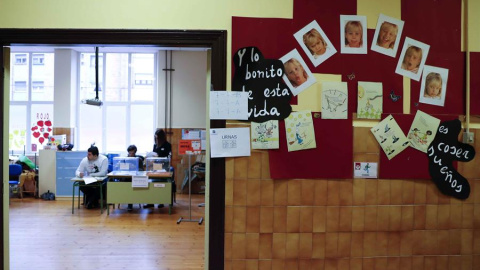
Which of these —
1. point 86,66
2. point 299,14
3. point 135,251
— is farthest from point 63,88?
point 299,14

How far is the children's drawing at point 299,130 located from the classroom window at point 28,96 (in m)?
8.06

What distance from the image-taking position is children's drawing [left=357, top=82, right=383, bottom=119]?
104 inches

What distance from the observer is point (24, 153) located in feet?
28.3

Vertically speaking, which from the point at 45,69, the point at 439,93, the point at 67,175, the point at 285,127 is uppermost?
the point at 45,69

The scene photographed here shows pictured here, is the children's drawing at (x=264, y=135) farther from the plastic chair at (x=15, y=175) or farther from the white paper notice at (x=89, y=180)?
the plastic chair at (x=15, y=175)

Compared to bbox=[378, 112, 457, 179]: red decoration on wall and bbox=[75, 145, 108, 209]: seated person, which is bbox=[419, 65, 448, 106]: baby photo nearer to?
bbox=[378, 112, 457, 179]: red decoration on wall

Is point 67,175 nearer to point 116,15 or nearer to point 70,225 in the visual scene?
point 70,225

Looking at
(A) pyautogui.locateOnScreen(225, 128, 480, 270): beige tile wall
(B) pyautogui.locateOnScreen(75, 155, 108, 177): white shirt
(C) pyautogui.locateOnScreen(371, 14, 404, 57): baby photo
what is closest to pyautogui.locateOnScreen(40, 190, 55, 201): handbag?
(B) pyautogui.locateOnScreen(75, 155, 108, 177): white shirt

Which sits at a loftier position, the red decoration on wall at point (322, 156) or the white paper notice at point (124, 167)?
the red decoration on wall at point (322, 156)

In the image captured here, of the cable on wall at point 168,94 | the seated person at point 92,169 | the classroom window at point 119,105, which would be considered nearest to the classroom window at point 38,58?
the classroom window at point 119,105

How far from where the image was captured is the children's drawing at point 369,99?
2650mm

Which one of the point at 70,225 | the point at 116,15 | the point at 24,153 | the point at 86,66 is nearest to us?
the point at 116,15

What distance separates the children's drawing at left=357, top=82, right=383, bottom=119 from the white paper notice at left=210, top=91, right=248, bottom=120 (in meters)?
0.84

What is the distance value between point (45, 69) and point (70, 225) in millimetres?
5115
